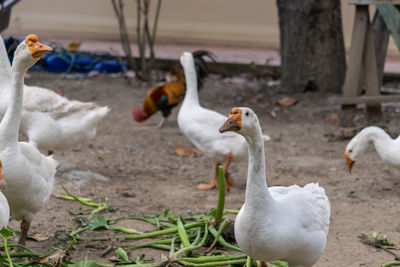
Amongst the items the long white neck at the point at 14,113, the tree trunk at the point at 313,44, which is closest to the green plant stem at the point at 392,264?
the long white neck at the point at 14,113

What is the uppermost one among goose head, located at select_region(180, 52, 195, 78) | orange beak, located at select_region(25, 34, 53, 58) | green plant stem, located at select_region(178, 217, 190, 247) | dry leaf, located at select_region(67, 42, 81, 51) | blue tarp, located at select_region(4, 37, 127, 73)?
orange beak, located at select_region(25, 34, 53, 58)

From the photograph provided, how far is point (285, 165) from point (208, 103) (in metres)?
2.33

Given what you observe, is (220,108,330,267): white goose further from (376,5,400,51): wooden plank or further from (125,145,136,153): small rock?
(376,5,400,51): wooden plank

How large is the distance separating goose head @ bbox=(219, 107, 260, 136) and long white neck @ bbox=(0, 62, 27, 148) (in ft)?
4.55

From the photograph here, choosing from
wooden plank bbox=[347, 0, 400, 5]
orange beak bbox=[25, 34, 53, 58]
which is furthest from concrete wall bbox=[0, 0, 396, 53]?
orange beak bbox=[25, 34, 53, 58]

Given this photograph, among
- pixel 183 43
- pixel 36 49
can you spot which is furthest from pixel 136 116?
pixel 183 43

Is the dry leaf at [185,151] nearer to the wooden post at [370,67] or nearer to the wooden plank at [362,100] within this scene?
the wooden plank at [362,100]

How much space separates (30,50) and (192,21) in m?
9.00

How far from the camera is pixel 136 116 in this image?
22.5 feet

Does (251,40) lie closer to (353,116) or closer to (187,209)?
(353,116)

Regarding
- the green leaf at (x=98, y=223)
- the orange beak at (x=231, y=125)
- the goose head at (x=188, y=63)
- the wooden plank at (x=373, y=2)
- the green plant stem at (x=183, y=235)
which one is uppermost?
the orange beak at (x=231, y=125)

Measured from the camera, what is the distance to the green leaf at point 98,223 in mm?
3992

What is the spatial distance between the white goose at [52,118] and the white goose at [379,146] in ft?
7.00

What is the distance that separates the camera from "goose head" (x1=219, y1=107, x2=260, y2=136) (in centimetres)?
264
